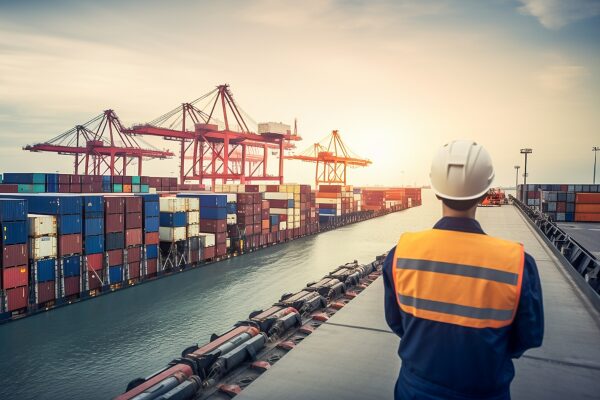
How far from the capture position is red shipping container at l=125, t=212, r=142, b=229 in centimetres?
2175

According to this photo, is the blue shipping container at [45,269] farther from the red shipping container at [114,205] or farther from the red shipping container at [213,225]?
the red shipping container at [213,225]

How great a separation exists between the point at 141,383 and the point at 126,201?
1589 centimetres

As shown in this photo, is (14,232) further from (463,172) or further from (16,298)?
(463,172)

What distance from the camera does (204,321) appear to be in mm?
17094

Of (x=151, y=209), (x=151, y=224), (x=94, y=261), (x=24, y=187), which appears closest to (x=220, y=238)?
(x=151, y=224)

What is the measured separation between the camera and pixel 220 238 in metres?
29.5

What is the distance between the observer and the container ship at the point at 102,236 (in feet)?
52.4

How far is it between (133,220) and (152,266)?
10.6 ft

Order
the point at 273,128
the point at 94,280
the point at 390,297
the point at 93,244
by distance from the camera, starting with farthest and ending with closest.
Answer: the point at 273,128, the point at 94,280, the point at 93,244, the point at 390,297

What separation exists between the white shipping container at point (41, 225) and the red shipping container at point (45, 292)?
2.25 m

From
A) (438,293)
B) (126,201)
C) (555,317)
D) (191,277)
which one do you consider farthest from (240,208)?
(438,293)

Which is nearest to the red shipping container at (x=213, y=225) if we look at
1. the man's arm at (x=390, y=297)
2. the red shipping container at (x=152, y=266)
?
the red shipping container at (x=152, y=266)

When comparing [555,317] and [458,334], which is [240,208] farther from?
[458,334]

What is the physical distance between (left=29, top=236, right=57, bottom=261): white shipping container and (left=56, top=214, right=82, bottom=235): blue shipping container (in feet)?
1.78
